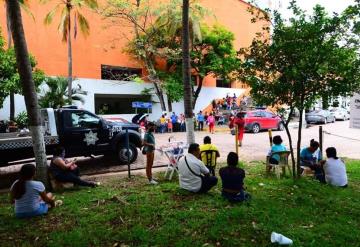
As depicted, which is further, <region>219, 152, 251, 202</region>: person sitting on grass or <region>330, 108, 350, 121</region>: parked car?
<region>330, 108, 350, 121</region>: parked car

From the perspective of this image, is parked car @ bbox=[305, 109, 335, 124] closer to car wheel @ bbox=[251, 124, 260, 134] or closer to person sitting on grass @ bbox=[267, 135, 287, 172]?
car wheel @ bbox=[251, 124, 260, 134]

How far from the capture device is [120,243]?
5086 millimetres

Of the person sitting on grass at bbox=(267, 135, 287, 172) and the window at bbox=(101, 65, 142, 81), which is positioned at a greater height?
the window at bbox=(101, 65, 142, 81)

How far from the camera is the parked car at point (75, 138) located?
33.3ft

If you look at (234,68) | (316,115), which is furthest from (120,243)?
(316,115)

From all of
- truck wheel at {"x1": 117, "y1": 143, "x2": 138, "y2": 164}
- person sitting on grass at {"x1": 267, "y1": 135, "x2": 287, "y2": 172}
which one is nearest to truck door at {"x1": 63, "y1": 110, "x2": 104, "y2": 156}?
truck wheel at {"x1": 117, "y1": 143, "x2": 138, "y2": 164}

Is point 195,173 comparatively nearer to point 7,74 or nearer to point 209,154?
point 209,154

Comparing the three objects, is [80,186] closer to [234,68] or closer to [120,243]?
[120,243]

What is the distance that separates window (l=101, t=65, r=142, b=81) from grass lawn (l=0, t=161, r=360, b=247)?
20.4 metres

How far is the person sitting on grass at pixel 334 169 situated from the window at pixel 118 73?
21136mm

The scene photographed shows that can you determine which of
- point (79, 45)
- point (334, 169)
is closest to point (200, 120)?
point (79, 45)

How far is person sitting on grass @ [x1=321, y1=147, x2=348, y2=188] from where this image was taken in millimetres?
8344

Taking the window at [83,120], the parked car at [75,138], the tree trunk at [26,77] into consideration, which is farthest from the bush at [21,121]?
the tree trunk at [26,77]

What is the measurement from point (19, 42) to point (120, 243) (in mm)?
4510
